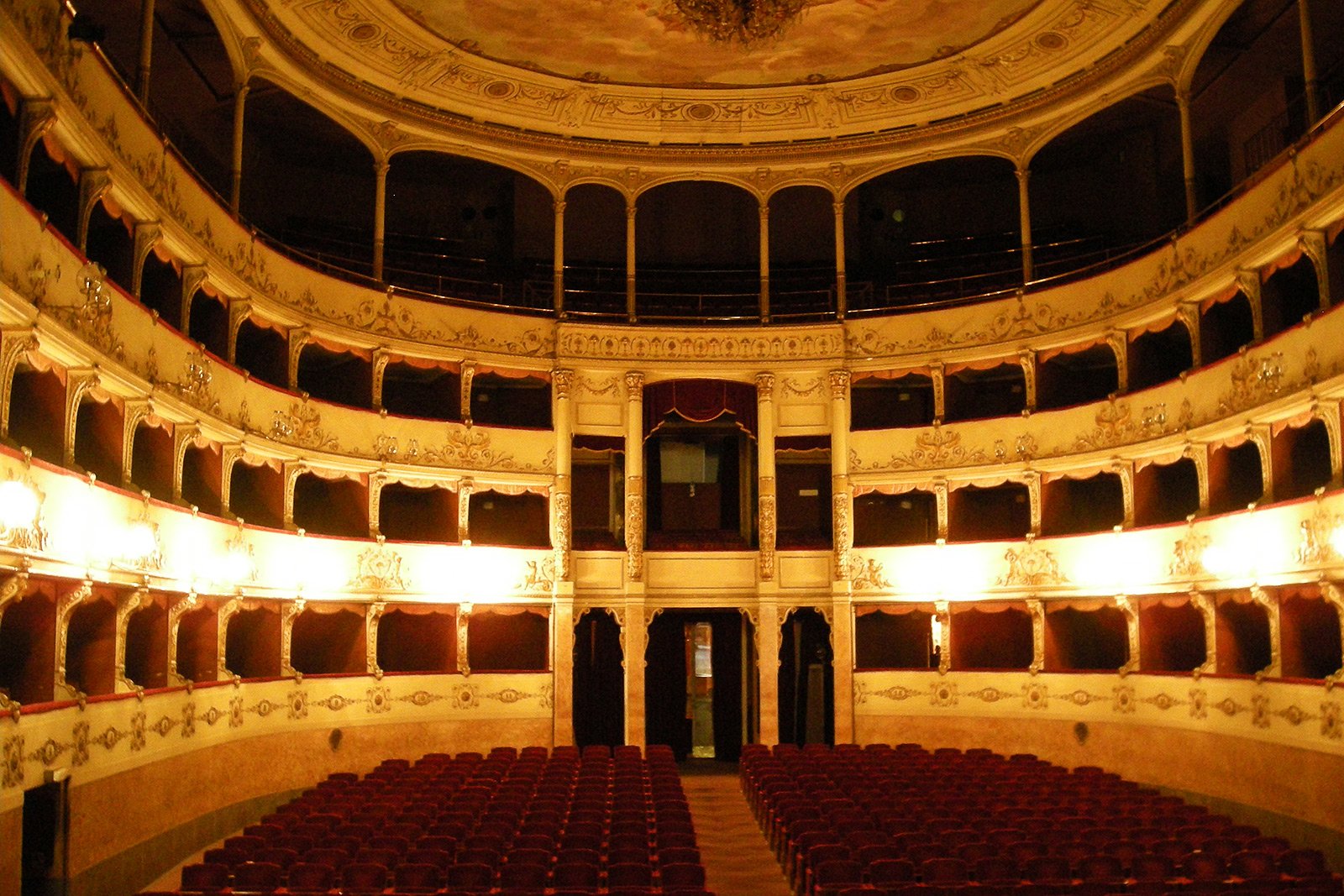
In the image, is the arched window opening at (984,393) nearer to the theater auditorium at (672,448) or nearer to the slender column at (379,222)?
the theater auditorium at (672,448)

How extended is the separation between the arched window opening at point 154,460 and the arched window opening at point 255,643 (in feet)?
12.0

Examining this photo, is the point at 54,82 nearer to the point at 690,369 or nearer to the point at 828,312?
the point at 690,369

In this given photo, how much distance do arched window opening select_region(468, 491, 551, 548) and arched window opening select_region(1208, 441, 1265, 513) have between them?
11956mm

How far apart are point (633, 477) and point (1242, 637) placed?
34.7ft

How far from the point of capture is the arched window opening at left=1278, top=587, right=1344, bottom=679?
1525cm

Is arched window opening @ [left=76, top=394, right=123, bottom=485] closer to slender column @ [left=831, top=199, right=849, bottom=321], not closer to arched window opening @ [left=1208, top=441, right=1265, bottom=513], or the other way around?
slender column @ [left=831, top=199, right=849, bottom=321]

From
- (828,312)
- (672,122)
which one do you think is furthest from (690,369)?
(672,122)

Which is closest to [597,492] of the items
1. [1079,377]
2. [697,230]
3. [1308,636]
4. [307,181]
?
[697,230]

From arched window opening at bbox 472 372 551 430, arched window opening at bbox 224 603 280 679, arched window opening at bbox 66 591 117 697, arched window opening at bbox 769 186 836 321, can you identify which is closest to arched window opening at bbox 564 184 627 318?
arched window opening at bbox 472 372 551 430

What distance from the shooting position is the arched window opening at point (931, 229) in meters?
25.1

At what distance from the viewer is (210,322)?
1764 cm

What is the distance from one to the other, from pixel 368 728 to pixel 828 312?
11.5m

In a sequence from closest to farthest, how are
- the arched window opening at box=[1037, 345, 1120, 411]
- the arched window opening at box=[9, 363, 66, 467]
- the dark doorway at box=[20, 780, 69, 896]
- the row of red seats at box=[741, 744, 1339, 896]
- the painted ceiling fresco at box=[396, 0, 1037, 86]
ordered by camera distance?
the row of red seats at box=[741, 744, 1339, 896], the dark doorway at box=[20, 780, 69, 896], the arched window opening at box=[9, 363, 66, 467], the painted ceiling fresco at box=[396, 0, 1037, 86], the arched window opening at box=[1037, 345, 1120, 411]

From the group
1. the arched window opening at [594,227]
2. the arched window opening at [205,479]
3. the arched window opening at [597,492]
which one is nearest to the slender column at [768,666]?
the arched window opening at [597,492]
